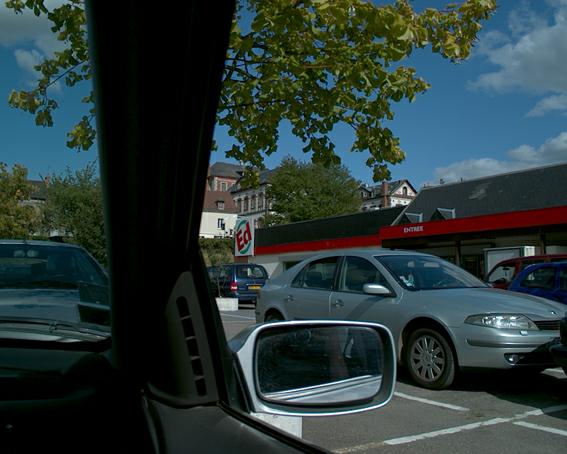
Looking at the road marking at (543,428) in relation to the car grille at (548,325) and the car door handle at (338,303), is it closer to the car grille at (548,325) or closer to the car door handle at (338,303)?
the car grille at (548,325)

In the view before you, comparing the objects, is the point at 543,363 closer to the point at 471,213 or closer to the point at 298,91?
the point at 298,91

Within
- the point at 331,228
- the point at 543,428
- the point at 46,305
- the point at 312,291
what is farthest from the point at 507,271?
the point at 331,228

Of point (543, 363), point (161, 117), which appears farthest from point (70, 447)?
point (543, 363)

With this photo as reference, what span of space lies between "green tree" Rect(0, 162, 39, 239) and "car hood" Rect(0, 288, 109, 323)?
17.5 inches

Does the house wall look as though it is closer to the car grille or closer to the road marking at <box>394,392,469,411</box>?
the road marking at <box>394,392,469,411</box>

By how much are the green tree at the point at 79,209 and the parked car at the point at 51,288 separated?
0.27ft

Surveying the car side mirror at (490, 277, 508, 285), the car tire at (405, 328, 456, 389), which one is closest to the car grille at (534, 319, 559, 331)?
the car tire at (405, 328, 456, 389)

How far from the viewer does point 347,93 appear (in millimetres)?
6508

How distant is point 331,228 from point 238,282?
1746 centimetres

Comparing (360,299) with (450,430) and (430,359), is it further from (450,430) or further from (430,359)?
(450,430)

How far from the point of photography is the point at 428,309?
6707 millimetres

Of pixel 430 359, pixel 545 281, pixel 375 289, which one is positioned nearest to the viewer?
pixel 430 359

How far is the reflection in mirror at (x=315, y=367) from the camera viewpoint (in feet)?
5.69

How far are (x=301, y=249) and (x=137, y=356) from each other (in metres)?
39.7
